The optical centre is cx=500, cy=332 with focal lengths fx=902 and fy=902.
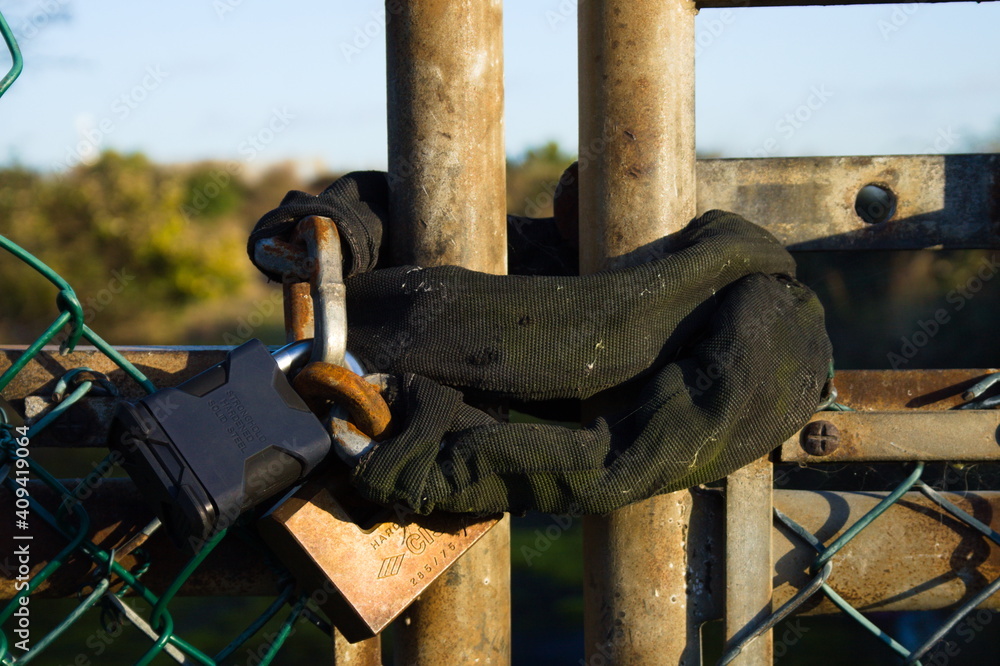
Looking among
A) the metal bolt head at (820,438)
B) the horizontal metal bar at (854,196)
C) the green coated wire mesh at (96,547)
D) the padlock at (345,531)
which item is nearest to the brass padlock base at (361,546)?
the padlock at (345,531)

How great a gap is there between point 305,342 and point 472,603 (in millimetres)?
362

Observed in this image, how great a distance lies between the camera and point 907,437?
3.57 ft

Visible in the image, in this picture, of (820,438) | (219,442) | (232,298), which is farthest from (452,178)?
(232,298)

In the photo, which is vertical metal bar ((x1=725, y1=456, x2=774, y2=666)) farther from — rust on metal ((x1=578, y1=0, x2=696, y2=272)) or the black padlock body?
the black padlock body

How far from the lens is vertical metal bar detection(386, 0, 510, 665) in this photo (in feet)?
3.28

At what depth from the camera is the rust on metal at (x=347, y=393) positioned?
911 mm

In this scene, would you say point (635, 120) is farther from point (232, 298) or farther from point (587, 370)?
point (232, 298)

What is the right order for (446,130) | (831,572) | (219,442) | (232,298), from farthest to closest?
(232,298), (831,572), (446,130), (219,442)

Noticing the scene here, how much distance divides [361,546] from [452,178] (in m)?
0.42

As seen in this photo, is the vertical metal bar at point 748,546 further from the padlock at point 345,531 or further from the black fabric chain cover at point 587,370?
the padlock at point 345,531

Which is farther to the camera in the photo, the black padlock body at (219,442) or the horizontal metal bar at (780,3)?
the horizontal metal bar at (780,3)

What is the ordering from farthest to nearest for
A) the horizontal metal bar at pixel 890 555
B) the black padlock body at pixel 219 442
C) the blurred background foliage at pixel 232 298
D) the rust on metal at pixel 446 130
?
the blurred background foliage at pixel 232 298 → the horizontal metal bar at pixel 890 555 → the rust on metal at pixel 446 130 → the black padlock body at pixel 219 442

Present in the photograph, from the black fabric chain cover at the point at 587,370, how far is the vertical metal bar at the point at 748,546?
103mm

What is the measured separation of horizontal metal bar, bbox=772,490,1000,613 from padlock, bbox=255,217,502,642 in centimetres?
41
